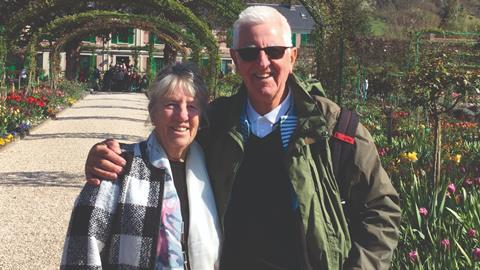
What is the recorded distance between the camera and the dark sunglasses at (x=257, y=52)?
6.33 feet

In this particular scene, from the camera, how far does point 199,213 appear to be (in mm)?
1910

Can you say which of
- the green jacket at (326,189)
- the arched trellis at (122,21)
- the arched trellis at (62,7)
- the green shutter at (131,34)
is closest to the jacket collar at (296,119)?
the green jacket at (326,189)

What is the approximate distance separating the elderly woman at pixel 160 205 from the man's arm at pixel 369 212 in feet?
1.42

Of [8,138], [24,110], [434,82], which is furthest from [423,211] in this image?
[24,110]

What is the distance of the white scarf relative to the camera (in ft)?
6.21

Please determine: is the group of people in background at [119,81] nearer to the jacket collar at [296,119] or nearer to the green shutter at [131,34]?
the green shutter at [131,34]

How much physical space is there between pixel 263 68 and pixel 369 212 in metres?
0.55

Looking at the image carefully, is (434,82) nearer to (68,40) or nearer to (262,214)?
(262,214)

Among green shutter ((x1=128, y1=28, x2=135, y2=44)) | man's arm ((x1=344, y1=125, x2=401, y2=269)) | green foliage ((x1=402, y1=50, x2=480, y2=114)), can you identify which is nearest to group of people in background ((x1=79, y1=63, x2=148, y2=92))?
green shutter ((x1=128, y1=28, x2=135, y2=44))

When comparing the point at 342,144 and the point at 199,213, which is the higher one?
the point at 342,144

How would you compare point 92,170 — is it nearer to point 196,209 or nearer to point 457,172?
point 196,209

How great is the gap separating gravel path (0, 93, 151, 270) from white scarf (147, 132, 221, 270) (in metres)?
0.63

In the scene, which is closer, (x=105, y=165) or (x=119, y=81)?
(x=105, y=165)

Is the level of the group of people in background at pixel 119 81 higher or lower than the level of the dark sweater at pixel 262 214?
lower
